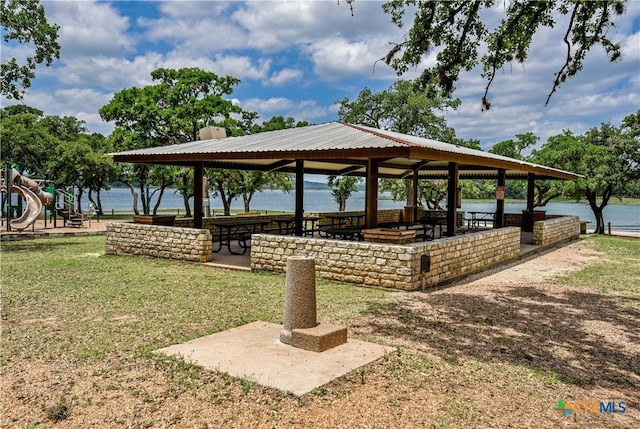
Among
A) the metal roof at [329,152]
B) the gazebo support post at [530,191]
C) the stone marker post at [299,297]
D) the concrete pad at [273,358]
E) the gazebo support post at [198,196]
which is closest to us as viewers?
the concrete pad at [273,358]

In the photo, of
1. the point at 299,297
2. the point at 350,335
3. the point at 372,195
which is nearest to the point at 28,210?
the point at 372,195

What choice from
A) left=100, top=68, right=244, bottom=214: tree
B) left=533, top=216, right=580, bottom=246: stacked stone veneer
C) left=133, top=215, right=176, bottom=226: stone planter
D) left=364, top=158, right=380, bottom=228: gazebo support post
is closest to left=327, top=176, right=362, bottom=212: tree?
left=100, top=68, right=244, bottom=214: tree

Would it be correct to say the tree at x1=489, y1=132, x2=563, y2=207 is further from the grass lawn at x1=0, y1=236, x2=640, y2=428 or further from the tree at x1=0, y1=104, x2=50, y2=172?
the tree at x1=0, y1=104, x2=50, y2=172

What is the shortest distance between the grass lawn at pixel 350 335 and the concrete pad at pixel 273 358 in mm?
154

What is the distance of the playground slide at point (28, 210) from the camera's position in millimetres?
18453

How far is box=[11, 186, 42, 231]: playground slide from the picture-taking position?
18.5 metres

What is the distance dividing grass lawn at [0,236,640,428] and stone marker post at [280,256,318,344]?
0.89 meters

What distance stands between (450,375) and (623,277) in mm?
8545

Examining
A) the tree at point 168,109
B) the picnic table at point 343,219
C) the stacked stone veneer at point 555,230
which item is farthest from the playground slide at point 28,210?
the stacked stone veneer at point 555,230

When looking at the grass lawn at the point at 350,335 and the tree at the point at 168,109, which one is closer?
the grass lawn at the point at 350,335

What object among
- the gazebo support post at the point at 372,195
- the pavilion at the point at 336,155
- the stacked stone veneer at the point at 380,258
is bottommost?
the stacked stone veneer at the point at 380,258

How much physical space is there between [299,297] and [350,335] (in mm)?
925
